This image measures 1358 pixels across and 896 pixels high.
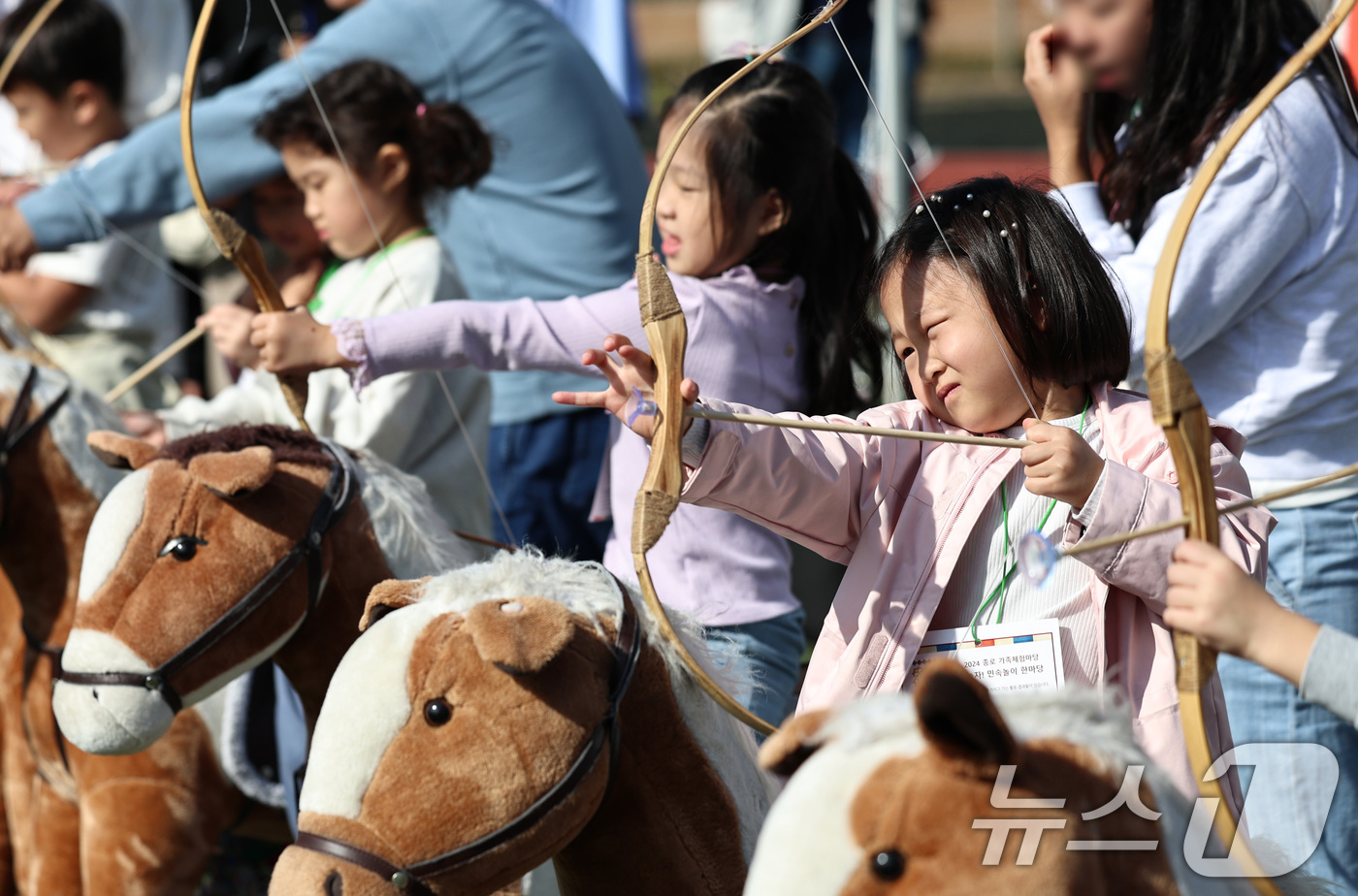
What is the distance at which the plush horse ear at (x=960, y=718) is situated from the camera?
3.42 feet

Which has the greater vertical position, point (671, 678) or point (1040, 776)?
point (1040, 776)

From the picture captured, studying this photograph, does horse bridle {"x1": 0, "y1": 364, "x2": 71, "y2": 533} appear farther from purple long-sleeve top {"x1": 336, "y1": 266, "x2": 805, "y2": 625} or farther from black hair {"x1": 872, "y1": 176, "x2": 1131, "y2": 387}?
black hair {"x1": 872, "y1": 176, "x2": 1131, "y2": 387}

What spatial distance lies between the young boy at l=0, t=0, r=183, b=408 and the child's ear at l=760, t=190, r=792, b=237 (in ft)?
6.34

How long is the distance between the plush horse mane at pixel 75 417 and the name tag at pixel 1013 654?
5.57 feet

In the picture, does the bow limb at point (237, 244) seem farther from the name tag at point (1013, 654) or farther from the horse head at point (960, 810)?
the horse head at point (960, 810)

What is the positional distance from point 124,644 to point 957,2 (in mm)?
22038

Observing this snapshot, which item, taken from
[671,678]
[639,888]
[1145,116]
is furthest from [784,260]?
[639,888]

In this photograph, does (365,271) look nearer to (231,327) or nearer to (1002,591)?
(231,327)

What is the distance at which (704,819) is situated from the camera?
5.20 ft

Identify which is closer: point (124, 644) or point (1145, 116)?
point (124, 644)

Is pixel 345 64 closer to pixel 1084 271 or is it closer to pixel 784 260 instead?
pixel 784 260

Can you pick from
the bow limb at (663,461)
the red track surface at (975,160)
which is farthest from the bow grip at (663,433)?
the red track surface at (975,160)

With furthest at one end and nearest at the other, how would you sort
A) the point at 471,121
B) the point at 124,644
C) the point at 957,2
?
1. the point at 957,2
2. the point at 471,121
3. the point at 124,644

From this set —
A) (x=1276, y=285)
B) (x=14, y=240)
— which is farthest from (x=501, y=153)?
(x=1276, y=285)
